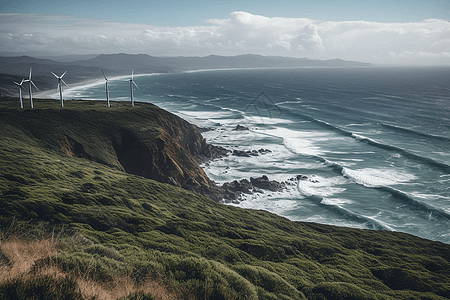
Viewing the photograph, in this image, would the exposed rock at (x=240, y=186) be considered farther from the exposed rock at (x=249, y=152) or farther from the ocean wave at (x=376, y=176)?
the ocean wave at (x=376, y=176)

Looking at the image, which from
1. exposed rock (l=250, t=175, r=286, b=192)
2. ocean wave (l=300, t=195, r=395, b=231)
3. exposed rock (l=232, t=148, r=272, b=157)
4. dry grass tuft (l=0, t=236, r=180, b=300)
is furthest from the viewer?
exposed rock (l=232, t=148, r=272, b=157)

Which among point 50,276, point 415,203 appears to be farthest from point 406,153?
point 50,276

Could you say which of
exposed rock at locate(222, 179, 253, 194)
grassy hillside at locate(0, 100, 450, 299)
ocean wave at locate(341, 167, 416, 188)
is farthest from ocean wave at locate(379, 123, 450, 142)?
exposed rock at locate(222, 179, 253, 194)

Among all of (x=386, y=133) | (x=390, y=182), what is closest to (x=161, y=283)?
(x=390, y=182)

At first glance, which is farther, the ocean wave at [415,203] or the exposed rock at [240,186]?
the exposed rock at [240,186]

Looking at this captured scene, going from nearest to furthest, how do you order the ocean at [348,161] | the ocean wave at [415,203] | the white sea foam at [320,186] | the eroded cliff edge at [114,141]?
the ocean wave at [415,203] → the eroded cliff edge at [114,141] → the ocean at [348,161] → the white sea foam at [320,186]

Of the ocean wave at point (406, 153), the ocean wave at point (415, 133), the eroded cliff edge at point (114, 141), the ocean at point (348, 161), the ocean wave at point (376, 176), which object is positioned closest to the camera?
the eroded cliff edge at point (114, 141)

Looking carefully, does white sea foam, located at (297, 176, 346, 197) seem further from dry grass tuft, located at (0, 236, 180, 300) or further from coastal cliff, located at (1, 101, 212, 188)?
dry grass tuft, located at (0, 236, 180, 300)

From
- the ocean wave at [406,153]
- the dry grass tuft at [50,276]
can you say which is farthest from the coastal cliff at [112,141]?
the ocean wave at [406,153]

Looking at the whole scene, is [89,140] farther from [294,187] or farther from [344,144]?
[344,144]

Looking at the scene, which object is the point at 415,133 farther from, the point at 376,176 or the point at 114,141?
the point at 114,141
